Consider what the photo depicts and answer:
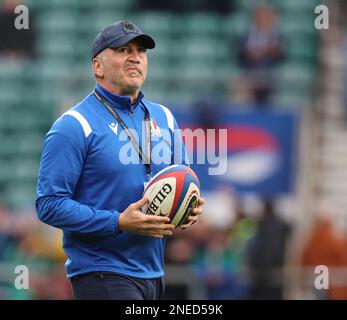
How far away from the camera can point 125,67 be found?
6668mm

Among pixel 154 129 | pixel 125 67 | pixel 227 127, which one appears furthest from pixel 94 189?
pixel 227 127

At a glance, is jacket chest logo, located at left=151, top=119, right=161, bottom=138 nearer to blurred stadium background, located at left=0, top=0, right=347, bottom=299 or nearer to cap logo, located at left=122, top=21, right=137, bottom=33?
cap logo, located at left=122, top=21, right=137, bottom=33

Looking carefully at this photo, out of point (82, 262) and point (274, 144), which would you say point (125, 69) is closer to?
point (82, 262)

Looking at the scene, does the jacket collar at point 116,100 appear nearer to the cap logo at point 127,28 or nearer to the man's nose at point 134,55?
the man's nose at point 134,55

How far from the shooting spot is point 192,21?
55.2 feet

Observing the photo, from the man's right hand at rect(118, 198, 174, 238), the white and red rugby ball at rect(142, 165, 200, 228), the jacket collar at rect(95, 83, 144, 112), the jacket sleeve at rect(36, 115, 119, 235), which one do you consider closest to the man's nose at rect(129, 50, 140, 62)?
the jacket collar at rect(95, 83, 144, 112)

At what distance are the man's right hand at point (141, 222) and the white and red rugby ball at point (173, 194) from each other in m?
0.08

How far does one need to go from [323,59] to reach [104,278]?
32.4ft

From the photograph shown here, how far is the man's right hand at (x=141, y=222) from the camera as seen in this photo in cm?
632

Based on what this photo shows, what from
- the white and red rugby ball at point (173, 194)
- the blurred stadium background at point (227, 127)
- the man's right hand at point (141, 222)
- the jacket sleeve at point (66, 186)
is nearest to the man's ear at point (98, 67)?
the jacket sleeve at point (66, 186)

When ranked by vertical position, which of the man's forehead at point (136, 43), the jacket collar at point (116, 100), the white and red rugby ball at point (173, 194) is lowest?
the white and red rugby ball at point (173, 194)

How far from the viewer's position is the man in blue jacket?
6.43 metres

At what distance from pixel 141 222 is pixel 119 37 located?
1088 mm
